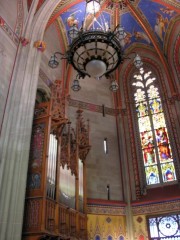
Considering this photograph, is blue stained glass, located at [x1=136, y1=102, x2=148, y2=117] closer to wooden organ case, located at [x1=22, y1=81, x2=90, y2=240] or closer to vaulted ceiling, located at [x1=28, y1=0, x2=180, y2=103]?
vaulted ceiling, located at [x1=28, y1=0, x2=180, y2=103]

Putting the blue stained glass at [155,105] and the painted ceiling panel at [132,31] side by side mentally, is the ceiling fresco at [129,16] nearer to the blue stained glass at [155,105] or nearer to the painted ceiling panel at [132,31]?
the painted ceiling panel at [132,31]

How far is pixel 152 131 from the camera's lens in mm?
12672

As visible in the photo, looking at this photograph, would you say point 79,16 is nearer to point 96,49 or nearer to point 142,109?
point 142,109

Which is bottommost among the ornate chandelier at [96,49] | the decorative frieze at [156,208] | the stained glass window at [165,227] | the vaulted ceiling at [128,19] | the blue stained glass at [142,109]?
the stained glass window at [165,227]

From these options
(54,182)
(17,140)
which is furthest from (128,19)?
(54,182)

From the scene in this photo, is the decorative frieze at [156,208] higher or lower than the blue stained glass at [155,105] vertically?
lower

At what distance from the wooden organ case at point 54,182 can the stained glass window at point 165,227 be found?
2.89 metres

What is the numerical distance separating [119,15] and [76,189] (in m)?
8.98

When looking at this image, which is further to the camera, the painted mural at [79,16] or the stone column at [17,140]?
the painted mural at [79,16]

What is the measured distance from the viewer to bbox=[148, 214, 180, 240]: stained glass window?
9.95 meters

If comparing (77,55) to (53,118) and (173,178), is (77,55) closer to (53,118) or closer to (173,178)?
(53,118)

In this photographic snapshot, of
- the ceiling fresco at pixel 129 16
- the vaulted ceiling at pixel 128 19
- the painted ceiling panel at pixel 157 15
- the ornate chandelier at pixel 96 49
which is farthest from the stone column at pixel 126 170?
the ornate chandelier at pixel 96 49

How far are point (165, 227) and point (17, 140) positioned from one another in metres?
6.60

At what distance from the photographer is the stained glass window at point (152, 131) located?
456 inches
